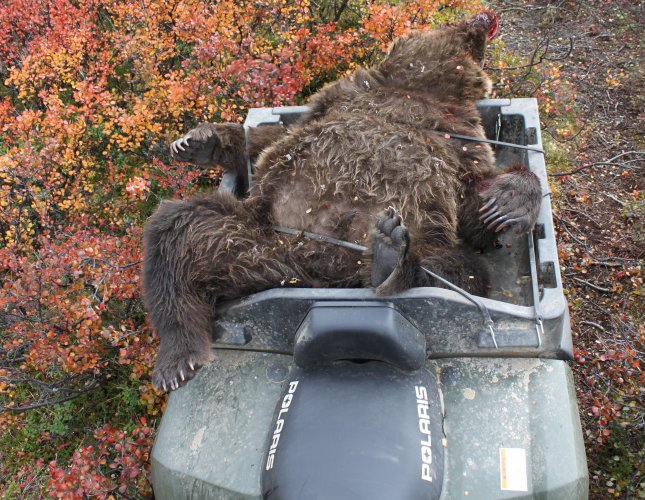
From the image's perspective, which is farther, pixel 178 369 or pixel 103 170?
pixel 103 170

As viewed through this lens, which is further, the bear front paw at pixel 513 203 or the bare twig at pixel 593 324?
the bare twig at pixel 593 324

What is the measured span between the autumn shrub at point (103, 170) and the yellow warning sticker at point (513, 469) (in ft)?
7.05

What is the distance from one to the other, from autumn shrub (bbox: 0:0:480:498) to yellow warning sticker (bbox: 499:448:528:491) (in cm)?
215

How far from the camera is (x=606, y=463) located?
137 inches

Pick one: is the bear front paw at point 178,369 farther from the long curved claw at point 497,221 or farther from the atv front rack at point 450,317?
the long curved claw at point 497,221

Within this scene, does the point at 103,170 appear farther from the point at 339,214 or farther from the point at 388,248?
the point at 388,248

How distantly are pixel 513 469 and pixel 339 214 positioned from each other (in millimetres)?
1519

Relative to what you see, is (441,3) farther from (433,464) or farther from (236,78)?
(433,464)

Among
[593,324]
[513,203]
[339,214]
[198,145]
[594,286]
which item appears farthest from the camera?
[594,286]

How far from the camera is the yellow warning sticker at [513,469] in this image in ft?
7.01

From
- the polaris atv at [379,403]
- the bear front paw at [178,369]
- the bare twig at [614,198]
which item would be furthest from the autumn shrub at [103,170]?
the bare twig at [614,198]

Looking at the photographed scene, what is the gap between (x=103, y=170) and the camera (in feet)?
17.7

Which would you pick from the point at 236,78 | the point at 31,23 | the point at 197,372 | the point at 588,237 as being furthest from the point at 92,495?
the point at 31,23

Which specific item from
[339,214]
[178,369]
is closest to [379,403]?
[178,369]
